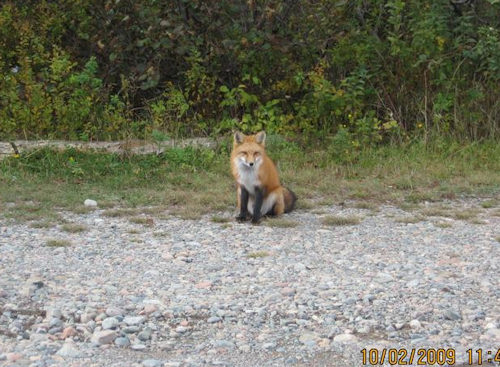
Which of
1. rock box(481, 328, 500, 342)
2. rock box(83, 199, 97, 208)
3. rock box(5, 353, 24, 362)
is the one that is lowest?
rock box(83, 199, 97, 208)

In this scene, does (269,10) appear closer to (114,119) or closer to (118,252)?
(114,119)

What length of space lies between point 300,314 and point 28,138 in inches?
274

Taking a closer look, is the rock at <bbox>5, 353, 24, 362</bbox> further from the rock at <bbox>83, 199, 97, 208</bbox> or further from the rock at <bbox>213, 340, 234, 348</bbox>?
the rock at <bbox>83, 199, 97, 208</bbox>

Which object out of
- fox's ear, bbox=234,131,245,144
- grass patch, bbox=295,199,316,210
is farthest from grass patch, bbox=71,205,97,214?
grass patch, bbox=295,199,316,210

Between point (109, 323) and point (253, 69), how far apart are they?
7.51 m

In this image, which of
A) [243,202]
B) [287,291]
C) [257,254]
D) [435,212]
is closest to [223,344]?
[287,291]

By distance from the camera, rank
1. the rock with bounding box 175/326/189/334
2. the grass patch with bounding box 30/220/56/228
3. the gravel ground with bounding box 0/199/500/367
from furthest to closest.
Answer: the grass patch with bounding box 30/220/56/228 → the rock with bounding box 175/326/189/334 → the gravel ground with bounding box 0/199/500/367

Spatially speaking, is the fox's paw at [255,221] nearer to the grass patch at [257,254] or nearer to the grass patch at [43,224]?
the grass patch at [257,254]

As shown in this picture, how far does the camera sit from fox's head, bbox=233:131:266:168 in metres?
7.56

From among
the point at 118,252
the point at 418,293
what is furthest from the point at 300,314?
the point at 118,252

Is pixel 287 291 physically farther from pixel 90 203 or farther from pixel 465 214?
pixel 90 203

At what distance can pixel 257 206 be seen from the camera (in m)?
7.60

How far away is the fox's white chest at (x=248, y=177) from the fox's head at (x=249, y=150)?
5 cm
